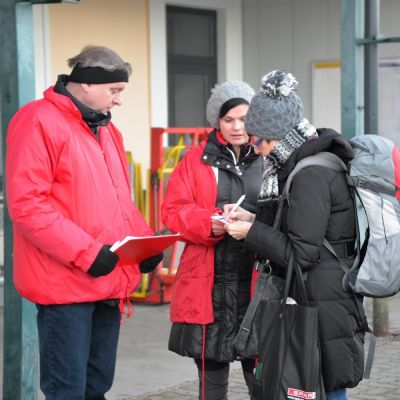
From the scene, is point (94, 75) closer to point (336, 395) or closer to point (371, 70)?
point (336, 395)

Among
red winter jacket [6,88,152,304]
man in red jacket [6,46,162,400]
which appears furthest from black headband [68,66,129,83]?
red winter jacket [6,88,152,304]

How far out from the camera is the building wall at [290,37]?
11586 millimetres

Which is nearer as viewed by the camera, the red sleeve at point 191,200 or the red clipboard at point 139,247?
the red clipboard at point 139,247

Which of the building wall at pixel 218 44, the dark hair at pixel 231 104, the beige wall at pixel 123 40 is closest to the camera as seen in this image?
the dark hair at pixel 231 104

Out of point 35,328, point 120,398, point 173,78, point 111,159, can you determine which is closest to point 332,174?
point 111,159

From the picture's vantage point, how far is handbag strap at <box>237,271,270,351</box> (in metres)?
4.18

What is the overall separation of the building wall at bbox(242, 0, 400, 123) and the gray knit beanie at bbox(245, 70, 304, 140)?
24.7 feet

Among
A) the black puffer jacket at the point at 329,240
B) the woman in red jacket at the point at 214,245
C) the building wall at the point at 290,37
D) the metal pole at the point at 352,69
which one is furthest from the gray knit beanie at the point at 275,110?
the building wall at the point at 290,37

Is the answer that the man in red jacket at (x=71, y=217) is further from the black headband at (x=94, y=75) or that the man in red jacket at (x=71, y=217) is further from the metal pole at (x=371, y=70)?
the metal pole at (x=371, y=70)

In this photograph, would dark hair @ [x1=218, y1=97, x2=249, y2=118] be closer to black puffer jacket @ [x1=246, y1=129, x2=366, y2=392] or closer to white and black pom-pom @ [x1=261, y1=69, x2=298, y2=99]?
white and black pom-pom @ [x1=261, y1=69, x2=298, y2=99]

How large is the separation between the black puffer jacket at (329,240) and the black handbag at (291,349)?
6 centimetres

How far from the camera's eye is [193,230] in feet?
15.5

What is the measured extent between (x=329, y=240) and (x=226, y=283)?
84 centimetres

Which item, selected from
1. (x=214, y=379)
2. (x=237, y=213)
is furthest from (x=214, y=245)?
(x=214, y=379)
